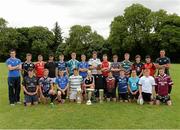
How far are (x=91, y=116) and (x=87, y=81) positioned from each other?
3413mm

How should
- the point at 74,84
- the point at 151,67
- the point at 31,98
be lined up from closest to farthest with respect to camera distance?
the point at 31,98 → the point at 74,84 → the point at 151,67

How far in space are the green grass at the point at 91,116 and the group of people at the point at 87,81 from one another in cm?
71

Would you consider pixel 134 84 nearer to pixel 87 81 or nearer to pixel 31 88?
pixel 87 81

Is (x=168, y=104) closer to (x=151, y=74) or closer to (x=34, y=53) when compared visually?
(x=151, y=74)

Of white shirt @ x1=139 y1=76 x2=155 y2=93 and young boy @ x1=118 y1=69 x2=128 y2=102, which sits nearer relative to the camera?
white shirt @ x1=139 y1=76 x2=155 y2=93

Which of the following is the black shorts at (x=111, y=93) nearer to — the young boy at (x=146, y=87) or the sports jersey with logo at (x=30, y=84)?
the young boy at (x=146, y=87)

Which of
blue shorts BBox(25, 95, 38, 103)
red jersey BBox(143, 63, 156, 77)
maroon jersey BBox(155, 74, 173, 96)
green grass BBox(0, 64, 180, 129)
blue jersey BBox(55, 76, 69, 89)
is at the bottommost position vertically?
green grass BBox(0, 64, 180, 129)

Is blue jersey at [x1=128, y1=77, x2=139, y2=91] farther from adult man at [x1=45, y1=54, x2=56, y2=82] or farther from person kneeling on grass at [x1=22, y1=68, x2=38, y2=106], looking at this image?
person kneeling on grass at [x1=22, y1=68, x2=38, y2=106]

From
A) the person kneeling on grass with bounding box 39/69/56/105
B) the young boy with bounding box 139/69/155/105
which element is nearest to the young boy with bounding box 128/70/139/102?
the young boy with bounding box 139/69/155/105

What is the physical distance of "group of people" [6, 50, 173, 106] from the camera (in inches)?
562

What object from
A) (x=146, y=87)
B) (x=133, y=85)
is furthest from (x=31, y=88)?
(x=146, y=87)

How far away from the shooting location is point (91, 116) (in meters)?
11.7

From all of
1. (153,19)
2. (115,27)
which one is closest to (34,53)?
(115,27)

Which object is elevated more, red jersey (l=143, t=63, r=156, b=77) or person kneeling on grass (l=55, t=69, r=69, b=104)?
red jersey (l=143, t=63, r=156, b=77)
